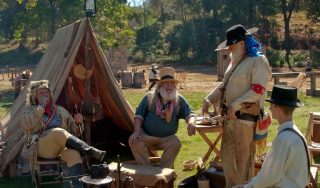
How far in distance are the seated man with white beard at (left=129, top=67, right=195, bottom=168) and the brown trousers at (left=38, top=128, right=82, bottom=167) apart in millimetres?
769

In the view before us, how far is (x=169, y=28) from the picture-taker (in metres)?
42.3

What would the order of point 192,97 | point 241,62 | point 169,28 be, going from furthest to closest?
point 169,28 → point 192,97 → point 241,62

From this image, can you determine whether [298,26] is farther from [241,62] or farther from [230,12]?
[241,62]

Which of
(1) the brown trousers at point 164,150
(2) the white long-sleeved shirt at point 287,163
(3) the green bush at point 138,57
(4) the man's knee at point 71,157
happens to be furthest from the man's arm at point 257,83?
(3) the green bush at point 138,57

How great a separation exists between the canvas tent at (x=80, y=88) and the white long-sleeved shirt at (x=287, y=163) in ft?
13.1

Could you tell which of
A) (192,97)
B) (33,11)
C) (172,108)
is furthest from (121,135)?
(33,11)

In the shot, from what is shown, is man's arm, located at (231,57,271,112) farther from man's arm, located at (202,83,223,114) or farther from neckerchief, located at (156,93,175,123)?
neckerchief, located at (156,93,175,123)

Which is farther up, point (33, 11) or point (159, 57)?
point (33, 11)

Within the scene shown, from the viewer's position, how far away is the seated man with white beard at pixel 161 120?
5668mm

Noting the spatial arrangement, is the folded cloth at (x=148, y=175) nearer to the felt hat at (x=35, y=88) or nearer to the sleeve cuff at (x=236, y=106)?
the sleeve cuff at (x=236, y=106)

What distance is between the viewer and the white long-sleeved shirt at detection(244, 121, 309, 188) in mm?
2910

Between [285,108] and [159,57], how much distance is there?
34.7 metres

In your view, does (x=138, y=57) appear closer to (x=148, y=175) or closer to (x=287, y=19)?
(x=287, y=19)

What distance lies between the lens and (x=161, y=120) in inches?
229
